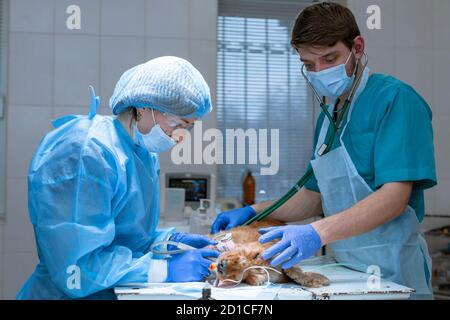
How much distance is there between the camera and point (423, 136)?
1.06 meters

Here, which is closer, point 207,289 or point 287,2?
point 207,289

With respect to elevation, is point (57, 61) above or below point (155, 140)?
above

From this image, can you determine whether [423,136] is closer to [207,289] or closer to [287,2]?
[287,2]

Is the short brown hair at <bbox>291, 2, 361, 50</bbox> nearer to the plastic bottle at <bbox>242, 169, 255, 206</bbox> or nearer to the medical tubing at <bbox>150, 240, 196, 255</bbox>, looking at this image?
the plastic bottle at <bbox>242, 169, 255, 206</bbox>

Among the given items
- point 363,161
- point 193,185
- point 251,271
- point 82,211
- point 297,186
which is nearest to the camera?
point 82,211

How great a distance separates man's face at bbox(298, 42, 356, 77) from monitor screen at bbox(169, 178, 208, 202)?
428 mm

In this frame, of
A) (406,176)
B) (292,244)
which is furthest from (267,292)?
(406,176)

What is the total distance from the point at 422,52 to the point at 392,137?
0.78ft

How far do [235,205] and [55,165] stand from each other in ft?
2.90

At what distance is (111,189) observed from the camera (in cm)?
92

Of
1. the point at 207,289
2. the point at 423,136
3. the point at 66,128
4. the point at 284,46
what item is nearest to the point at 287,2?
the point at 284,46

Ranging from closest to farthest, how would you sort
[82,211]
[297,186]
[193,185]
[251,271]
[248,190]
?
[82,211] < [251,271] < [297,186] < [193,185] < [248,190]

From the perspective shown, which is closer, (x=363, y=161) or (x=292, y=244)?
(x=292, y=244)

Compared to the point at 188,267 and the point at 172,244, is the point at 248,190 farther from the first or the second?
the point at 188,267
